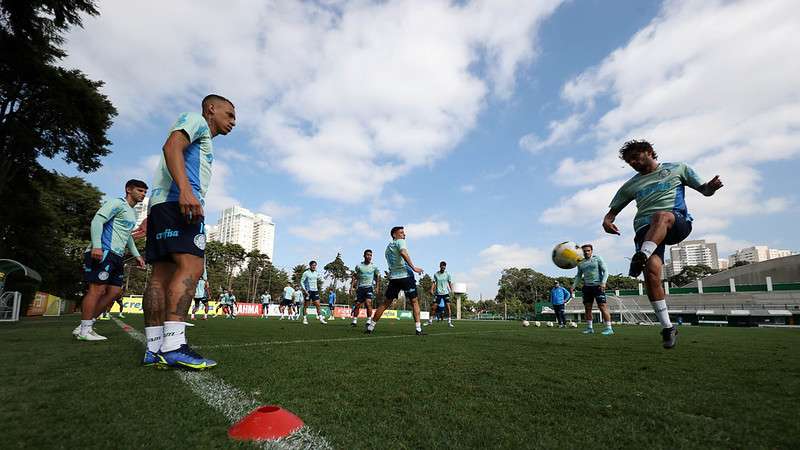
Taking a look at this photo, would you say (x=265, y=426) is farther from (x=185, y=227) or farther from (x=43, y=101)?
(x=43, y=101)

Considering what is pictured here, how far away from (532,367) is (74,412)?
2993 mm

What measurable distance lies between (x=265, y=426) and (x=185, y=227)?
7.13 feet

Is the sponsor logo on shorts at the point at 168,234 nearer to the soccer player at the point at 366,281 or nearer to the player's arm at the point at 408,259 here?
the player's arm at the point at 408,259

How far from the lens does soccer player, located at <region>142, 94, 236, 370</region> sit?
301cm

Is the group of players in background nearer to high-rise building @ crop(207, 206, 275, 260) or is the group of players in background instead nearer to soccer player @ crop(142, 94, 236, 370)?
soccer player @ crop(142, 94, 236, 370)

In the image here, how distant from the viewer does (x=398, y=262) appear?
8836mm

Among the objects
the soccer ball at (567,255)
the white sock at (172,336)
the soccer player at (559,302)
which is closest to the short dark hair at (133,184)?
the white sock at (172,336)

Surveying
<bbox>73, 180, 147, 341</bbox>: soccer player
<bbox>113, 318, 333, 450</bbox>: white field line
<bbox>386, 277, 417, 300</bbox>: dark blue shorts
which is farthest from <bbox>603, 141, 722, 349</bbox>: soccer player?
<bbox>73, 180, 147, 341</bbox>: soccer player

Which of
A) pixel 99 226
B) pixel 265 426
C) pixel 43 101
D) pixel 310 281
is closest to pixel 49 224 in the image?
pixel 43 101

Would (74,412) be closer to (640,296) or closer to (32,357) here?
(32,357)

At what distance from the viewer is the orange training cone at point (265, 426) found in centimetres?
151

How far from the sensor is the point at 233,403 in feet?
6.59

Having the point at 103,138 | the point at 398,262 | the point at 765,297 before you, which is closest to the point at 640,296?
the point at 765,297

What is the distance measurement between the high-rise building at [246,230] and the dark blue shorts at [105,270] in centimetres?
15887
